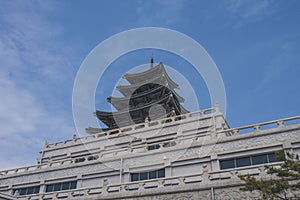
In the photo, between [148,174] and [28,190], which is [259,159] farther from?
[28,190]

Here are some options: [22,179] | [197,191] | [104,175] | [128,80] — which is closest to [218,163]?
[197,191]

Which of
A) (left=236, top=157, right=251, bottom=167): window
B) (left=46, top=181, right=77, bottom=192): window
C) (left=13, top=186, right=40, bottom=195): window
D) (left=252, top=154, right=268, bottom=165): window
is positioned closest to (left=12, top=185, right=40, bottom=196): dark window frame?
(left=13, top=186, right=40, bottom=195): window

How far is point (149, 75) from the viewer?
32.7m

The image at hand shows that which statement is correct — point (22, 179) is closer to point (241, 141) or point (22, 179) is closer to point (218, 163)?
point (218, 163)

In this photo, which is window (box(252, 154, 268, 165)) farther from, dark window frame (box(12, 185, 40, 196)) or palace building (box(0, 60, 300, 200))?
dark window frame (box(12, 185, 40, 196))

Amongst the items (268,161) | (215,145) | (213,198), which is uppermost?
(215,145)

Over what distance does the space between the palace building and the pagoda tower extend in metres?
0.16

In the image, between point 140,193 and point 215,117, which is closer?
point 140,193

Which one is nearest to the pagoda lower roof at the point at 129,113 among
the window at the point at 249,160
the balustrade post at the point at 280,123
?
the window at the point at 249,160

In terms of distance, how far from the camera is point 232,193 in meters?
11.3

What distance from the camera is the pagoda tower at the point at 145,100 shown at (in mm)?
28688

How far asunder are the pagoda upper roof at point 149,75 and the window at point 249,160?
17.6m

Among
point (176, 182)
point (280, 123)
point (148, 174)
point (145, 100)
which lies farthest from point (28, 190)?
point (280, 123)

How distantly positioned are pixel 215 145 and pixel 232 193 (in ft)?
15.3
